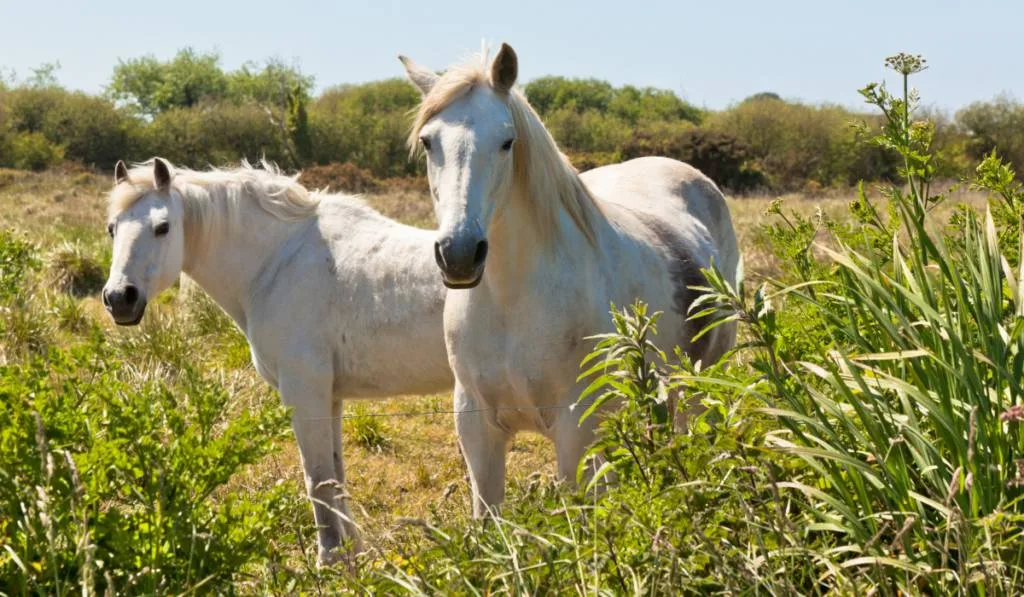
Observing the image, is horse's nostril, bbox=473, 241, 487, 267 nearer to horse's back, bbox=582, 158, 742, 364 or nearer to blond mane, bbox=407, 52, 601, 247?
blond mane, bbox=407, 52, 601, 247

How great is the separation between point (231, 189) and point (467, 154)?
237 cm

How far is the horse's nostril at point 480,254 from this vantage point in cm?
292

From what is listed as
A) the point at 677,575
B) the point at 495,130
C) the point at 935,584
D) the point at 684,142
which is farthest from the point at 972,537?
the point at 684,142

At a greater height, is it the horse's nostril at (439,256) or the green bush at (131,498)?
the horse's nostril at (439,256)

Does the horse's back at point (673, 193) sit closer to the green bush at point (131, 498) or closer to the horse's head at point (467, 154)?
the horse's head at point (467, 154)

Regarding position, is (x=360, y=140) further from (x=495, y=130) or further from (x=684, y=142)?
(x=495, y=130)

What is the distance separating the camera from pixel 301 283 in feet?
16.2

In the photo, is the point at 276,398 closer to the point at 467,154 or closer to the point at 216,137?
the point at 467,154

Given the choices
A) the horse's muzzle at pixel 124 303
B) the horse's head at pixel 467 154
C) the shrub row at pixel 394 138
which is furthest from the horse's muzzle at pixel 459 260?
the shrub row at pixel 394 138

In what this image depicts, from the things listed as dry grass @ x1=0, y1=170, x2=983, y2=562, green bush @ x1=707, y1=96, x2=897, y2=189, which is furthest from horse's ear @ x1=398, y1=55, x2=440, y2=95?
green bush @ x1=707, y1=96, x2=897, y2=189

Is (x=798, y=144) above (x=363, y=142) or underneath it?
underneath

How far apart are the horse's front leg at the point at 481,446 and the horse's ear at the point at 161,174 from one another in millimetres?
2040

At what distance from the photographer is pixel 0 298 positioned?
3.71 metres

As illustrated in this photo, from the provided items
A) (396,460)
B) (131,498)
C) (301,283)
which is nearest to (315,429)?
(301,283)
